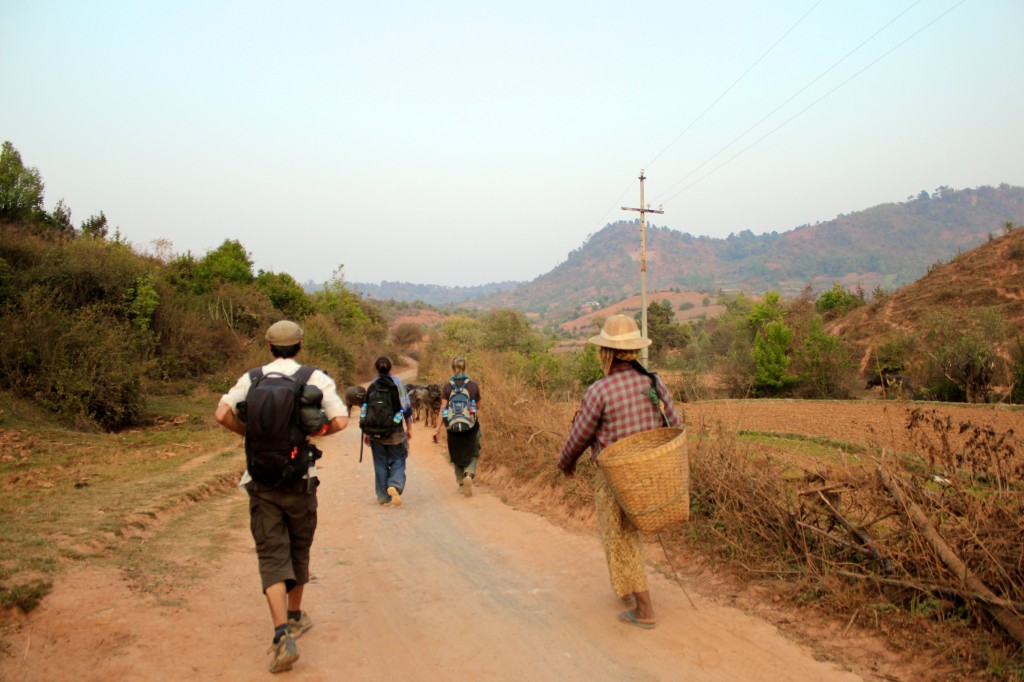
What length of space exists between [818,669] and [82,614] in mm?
4716

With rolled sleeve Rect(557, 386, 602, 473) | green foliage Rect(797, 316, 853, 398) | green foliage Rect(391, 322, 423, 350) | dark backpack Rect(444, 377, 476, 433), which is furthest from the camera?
green foliage Rect(391, 322, 423, 350)

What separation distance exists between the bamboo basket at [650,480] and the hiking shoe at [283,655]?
219 cm

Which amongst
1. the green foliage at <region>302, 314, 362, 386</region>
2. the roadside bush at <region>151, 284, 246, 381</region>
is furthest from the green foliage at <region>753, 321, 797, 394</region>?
the roadside bush at <region>151, 284, 246, 381</region>

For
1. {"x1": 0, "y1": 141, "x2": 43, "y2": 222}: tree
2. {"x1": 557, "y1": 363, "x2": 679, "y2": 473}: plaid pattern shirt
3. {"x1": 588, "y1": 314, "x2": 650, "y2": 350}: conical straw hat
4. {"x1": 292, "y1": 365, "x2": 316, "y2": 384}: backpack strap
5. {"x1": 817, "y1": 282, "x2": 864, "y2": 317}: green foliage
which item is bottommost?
{"x1": 557, "y1": 363, "x2": 679, "y2": 473}: plaid pattern shirt

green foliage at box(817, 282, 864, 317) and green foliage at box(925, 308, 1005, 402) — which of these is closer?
green foliage at box(925, 308, 1005, 402)

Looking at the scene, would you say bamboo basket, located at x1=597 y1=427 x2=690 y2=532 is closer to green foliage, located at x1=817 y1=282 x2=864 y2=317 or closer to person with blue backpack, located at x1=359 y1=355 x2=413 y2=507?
person with blue backpack, located at x1=359 y1=355 x2=413 y2=507

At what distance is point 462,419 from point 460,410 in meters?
0.13

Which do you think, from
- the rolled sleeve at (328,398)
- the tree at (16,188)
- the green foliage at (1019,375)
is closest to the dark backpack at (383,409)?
the rolled sleeve at (328,398)

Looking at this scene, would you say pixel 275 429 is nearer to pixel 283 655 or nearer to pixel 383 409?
pixel 283 655

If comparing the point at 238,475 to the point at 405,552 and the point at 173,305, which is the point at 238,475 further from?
the point at 173,305

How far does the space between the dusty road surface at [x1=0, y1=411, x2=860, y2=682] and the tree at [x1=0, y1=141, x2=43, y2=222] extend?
2830 centimetres

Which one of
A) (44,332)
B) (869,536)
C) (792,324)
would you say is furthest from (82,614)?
(792,324)

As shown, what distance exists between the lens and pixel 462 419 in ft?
32.2

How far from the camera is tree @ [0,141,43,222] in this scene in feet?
90.7
